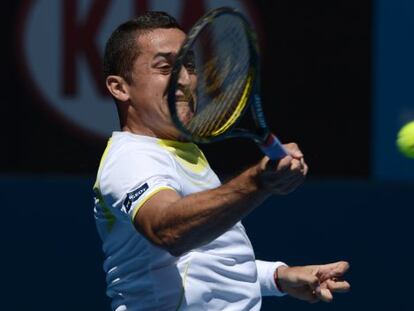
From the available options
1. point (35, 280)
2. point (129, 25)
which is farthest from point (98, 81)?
point (129, 25)

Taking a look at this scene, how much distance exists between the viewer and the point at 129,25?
3947mm

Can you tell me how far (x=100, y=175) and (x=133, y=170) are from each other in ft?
0.54

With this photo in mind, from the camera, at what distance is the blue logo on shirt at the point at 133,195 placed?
11.5 feet

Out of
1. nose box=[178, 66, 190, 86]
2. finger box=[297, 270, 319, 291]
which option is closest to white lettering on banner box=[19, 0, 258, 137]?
finger box=[297, 270, 319, 291]

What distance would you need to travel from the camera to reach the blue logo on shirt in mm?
3500

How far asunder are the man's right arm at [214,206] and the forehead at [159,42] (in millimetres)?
581

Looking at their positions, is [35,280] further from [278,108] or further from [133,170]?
[133,170]

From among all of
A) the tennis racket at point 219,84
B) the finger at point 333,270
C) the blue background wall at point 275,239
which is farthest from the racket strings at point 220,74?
the blue background wall at point 275,239

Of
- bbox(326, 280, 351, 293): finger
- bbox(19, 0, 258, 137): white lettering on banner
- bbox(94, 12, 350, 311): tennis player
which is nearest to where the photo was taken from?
bbox(94, 12, 350, 311): tennis player

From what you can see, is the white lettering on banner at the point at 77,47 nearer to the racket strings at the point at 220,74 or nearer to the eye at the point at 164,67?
the eye at the point at 164,67

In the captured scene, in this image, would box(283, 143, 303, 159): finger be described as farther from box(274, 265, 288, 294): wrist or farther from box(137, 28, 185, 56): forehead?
box(274, 265, 288, 294): wrist

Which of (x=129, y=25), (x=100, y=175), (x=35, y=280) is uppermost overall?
(x=129, y=25)

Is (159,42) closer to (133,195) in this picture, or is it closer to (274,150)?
(133,195)

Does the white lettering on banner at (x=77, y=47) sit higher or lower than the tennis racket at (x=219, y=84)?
lower
